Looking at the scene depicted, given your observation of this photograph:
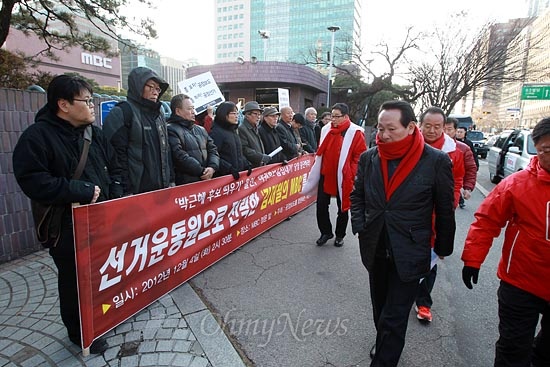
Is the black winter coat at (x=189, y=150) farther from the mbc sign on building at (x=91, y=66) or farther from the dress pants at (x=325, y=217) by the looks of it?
the mbc sign on building at (x=91, y=66)

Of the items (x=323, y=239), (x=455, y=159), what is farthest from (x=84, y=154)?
A: (x=323, y=239)

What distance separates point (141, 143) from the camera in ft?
10.6

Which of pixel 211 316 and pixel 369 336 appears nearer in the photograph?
pixel 369 336

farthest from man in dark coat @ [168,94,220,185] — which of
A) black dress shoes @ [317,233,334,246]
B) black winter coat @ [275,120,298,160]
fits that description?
black winter coat @ [275,120,298,160]

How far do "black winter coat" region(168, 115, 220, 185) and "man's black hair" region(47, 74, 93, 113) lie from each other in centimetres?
142

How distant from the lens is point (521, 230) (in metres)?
1.93

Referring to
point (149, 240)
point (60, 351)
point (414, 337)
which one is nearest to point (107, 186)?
point (149, 240)

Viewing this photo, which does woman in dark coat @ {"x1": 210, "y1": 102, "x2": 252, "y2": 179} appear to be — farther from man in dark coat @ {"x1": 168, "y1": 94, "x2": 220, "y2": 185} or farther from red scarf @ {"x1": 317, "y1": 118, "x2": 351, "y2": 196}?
red scarf @ {"x1": 317, "y1": 118, "x2": 351, "y2": 196}

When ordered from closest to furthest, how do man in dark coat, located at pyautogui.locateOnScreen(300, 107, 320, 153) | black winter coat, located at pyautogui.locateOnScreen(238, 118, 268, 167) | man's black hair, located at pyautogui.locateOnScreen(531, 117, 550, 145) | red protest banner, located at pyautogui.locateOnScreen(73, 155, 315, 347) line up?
man's black hair, located at pyautogui.locateOnScreen(531, 117, 550, 145) → red protest banner, located at pyautogui.locateOnScreen(73, 155, 315, 347) → black winter coat, located at pyautogui.locateOnScreen(238, 118, 268, 167) → man in dark coat, located at pyautogui.locateOnScreen(300, 107, 320, 153)

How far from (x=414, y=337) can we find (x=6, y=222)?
4352 millimetres

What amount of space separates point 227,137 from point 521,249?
3480 millimetres

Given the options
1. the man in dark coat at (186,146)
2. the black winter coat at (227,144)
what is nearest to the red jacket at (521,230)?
the man in dark coat at (186,146)

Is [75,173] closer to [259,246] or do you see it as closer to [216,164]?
[216,164]

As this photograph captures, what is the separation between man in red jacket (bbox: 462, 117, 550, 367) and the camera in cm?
184
